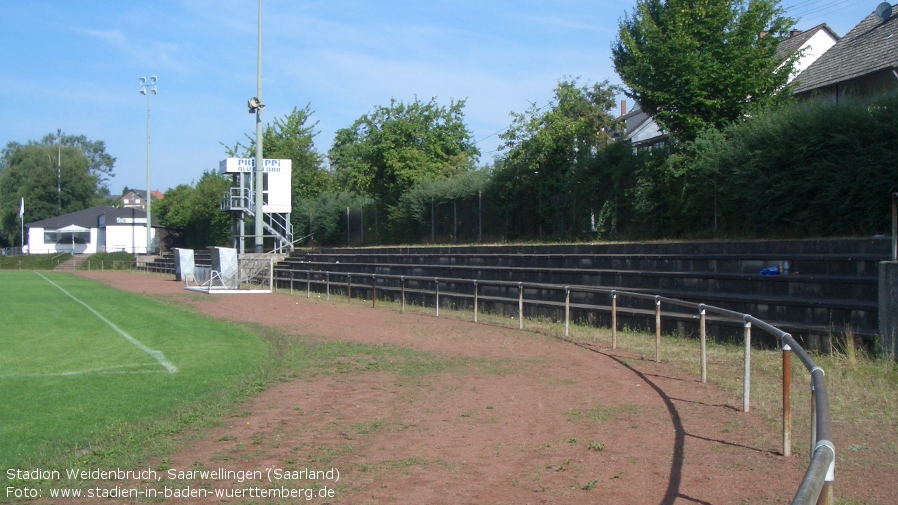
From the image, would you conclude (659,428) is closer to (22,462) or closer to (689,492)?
(689,492)

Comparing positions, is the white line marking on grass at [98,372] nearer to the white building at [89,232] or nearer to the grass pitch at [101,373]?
the grass pitch at [101,373]

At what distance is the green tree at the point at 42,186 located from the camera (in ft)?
347

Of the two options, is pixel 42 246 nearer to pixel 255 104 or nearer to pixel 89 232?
pixel 89 232

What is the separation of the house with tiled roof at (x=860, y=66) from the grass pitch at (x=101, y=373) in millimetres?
16475

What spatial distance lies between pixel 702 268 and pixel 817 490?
13.5 m

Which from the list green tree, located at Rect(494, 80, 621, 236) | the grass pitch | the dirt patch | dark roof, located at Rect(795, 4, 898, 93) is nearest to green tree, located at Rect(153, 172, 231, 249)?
green tree, located at Rect(494, 80, 621, 236)

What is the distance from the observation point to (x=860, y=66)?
22.7 meters

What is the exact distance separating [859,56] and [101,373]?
23.0 meters

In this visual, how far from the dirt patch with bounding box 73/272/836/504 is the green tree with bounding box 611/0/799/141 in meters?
11.1

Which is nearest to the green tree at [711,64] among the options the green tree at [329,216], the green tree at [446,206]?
the green tree at [446,206]

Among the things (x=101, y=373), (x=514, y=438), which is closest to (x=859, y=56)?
(x=514, y=438)

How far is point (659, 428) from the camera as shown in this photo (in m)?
7.57

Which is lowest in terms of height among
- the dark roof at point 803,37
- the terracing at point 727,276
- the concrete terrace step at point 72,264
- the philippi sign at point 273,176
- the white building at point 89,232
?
the concrete terrace step at point 72,264

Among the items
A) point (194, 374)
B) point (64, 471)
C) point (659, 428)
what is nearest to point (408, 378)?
point (194, 374)
